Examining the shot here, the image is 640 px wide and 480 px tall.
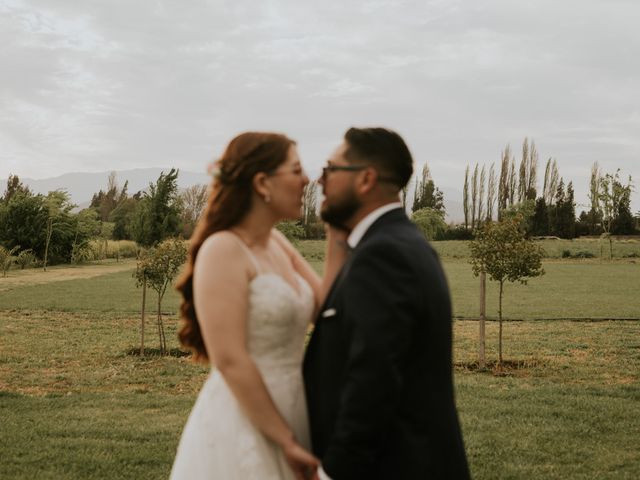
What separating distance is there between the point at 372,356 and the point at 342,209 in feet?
2.21

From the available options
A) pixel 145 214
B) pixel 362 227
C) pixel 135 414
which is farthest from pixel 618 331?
pixel 145 214

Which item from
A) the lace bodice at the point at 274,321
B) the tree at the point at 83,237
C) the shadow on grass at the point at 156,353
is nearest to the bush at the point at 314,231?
the tree at the point at 83,237

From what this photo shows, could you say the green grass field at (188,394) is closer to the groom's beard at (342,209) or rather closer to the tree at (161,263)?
the tree at (161,263)

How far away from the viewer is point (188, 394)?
10930 mm

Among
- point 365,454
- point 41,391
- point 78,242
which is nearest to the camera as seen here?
point 365,454

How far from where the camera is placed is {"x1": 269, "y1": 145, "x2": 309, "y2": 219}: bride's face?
2.81 metres

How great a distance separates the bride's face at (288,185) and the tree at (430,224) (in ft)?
183

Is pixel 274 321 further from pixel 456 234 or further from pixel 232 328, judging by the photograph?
pixel 456 234

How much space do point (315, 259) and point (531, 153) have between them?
62.7 metres

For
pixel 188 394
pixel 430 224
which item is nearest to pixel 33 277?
pixel 188 394

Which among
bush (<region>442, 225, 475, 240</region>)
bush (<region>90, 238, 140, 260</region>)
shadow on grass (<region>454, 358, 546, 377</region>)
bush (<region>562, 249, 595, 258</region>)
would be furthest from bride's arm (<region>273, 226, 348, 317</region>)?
bush (<region>442, 225, 475, 240</region>)

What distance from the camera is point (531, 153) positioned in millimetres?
101562

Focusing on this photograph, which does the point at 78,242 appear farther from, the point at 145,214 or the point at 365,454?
the point at 365,454

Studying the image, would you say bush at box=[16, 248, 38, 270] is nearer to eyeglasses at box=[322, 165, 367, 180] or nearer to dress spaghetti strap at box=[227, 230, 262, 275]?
dress spaghetti strap at box=[227, 230, 262, 275]
